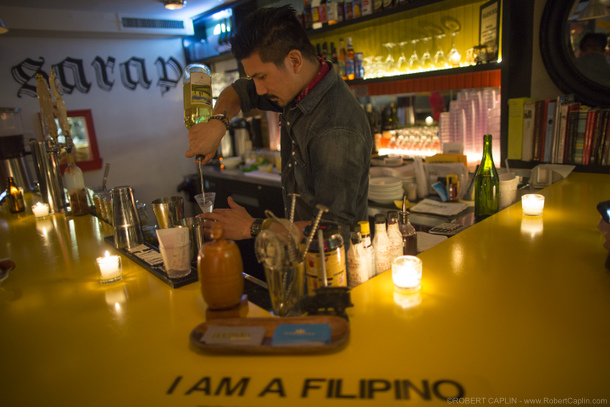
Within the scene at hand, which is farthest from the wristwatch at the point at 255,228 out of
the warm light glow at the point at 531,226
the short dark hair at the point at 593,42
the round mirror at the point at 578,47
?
the short dark hair at the point at 593,42

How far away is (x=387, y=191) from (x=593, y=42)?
5.02ft

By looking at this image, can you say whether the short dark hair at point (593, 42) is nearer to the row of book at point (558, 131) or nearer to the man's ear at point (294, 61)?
the row of book at point (558, 131)

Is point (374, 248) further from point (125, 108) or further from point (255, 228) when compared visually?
point (125, 108)

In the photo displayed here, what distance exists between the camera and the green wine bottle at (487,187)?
2223 millimetres

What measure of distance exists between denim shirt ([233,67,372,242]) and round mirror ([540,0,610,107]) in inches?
72.5

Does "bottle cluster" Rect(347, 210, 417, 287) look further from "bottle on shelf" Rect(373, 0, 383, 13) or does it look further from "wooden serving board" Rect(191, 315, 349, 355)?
"bottle on shelf" Rect(373, 0, 383, 13)

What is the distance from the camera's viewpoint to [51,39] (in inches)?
179

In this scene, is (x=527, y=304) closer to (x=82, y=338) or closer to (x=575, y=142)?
(x=82, y=338)

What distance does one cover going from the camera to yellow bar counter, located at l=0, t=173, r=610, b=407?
78 centimetres

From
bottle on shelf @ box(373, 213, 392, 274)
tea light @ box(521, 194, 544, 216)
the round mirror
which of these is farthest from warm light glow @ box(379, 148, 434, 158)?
bottle on shelf @ box(373, 213, 392, 274)

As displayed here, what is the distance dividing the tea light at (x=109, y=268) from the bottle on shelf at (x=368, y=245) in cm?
80

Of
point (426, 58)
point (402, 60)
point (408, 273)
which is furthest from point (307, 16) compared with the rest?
point (408, 273)

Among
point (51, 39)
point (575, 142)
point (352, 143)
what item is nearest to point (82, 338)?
point (352, 143)

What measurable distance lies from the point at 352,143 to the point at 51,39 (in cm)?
455
